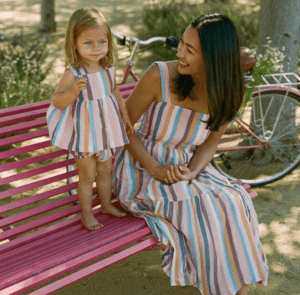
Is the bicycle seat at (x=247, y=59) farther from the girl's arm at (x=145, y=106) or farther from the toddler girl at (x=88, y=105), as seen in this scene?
the toddler girl at (x=88, y=105)

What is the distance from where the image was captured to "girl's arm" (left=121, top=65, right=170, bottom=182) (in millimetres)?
2342

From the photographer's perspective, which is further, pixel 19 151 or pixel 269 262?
pixel 269 262

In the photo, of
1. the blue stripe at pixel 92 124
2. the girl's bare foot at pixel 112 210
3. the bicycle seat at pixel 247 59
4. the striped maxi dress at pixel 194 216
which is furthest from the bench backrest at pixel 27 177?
the bicycle seat at pixel 247 59

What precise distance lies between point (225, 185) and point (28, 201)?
1.16 m

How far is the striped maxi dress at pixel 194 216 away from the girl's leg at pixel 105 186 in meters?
0.07

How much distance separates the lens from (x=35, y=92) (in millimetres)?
5199

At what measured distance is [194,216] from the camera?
2150mm

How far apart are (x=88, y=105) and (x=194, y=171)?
74cm

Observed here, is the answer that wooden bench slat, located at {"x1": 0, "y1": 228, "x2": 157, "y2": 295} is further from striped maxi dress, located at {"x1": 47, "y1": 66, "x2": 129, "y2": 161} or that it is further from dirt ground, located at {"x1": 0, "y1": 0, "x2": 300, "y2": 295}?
dirt ground, located at {"x1": 0, "y1": 0, "x2": 300, "y2": 295}

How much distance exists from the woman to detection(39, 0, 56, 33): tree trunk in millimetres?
6568

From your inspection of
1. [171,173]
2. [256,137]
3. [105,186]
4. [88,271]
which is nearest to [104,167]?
[105,186]

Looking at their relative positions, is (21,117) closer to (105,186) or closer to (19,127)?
(19,127)

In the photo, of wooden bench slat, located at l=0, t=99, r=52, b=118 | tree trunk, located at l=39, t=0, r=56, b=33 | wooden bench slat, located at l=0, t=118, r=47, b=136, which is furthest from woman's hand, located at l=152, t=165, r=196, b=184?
tree trunk, located at l=39, t=0, r=56, b=33

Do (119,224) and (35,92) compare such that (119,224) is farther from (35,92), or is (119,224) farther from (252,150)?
(35,92)
